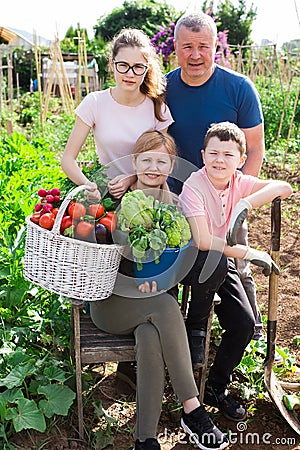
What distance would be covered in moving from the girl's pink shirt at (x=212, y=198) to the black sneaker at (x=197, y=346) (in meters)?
0.44

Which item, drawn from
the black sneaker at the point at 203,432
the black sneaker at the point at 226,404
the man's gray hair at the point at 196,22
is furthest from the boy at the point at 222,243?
the man's gray hair at the point at 196,22

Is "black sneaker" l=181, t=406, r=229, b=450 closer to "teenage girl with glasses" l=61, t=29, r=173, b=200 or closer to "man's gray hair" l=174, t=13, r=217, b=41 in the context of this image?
"teenage girl with glasses" l=61, t=29, r=173, b=200

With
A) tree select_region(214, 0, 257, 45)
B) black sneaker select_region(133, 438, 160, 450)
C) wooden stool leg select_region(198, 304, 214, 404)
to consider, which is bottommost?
black sneaker select_region(133, 438, 160, 450)

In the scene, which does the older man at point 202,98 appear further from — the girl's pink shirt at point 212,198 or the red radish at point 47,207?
the red radish at point 47,207

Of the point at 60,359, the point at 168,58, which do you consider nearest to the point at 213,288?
the point at 60,359

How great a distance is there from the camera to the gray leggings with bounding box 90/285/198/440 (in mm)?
2342

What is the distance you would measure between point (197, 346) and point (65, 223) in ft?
2.58

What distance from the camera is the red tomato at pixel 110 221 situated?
2352mm

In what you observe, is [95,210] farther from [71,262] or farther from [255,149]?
[255,149]

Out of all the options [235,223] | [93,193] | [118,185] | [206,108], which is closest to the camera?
[235,223]

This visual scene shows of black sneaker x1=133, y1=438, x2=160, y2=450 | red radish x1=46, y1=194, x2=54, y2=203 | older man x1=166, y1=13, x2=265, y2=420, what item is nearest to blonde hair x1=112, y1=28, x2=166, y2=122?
older man x1=166, y1=13, x2=265, y2=420

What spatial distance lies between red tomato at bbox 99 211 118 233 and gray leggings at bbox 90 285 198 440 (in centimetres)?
31

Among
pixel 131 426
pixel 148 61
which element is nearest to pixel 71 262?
pixel 131 426

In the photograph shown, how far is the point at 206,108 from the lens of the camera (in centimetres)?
298
